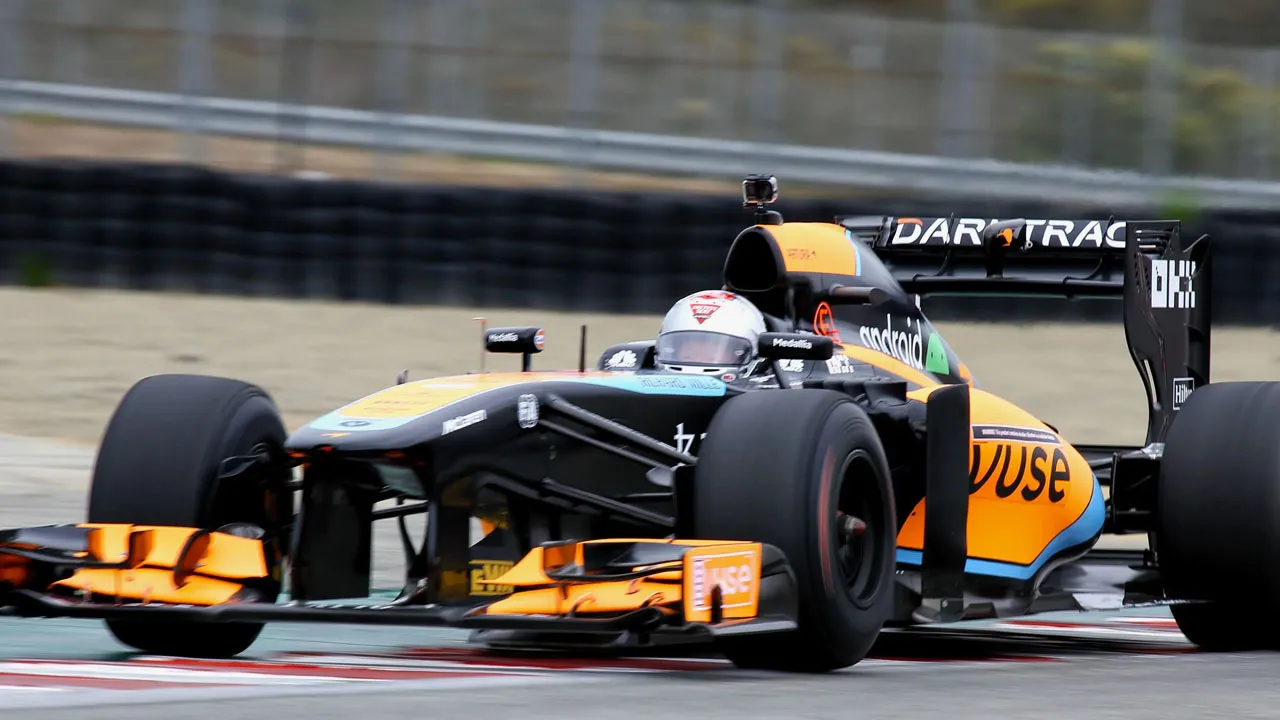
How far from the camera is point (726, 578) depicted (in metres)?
5.97

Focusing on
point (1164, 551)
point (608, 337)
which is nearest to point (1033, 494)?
point (1164, 551)

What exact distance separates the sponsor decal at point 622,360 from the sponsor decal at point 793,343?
41.2 inches

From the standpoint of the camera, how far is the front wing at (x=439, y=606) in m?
5.92

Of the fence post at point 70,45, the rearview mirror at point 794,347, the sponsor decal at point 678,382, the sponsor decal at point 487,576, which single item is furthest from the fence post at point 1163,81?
the sponsor decal at point 487,576

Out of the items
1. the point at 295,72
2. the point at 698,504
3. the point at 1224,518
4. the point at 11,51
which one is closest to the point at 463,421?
the point at 698,504

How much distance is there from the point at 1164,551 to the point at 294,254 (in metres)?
9.97

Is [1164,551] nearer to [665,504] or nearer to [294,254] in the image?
[665,504]

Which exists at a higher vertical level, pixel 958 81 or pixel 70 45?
pixel 70 45

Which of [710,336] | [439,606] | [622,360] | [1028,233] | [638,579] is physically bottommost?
[439,606]

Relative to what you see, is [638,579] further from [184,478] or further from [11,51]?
[11,51]

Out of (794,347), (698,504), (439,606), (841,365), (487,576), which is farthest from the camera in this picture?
(841,365)

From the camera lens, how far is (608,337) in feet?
55.6

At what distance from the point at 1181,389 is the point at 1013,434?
1749mm

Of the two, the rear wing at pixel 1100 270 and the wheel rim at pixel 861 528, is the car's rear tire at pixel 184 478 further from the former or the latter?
the rear wing at pixel 1100 270
